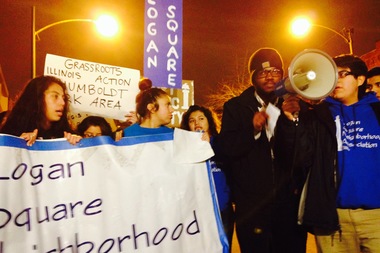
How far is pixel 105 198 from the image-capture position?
2518mm

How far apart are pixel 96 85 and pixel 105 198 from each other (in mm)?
2172

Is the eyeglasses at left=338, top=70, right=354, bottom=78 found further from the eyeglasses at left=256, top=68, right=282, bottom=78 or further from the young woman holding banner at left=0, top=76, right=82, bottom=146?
the young woman holding banner at left=0, top=76, right=82, bottom=146

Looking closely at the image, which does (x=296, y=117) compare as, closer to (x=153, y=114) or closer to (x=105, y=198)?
(x=153, y=114)

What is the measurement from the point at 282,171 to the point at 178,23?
2519 millimetres

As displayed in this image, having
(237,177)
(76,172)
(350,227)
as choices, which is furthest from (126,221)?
(350,227)

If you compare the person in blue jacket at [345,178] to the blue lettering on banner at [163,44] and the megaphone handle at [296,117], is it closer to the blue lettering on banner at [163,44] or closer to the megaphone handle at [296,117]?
the megaphone handle at [296,117]

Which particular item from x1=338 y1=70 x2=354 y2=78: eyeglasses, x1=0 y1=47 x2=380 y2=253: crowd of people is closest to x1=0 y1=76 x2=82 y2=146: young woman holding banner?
x1=0 y1=47 x2=380 y2=253: crowd of people

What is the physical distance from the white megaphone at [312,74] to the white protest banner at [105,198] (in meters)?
0.88

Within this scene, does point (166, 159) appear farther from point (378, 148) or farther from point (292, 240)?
point (378, 148)

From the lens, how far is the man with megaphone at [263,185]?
310cm

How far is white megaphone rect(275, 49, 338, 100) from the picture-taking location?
2.67 metres

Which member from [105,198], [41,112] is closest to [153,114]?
[41,112]

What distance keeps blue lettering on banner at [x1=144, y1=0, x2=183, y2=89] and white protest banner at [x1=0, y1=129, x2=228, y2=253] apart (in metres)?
2.07

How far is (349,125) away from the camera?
2896mm
